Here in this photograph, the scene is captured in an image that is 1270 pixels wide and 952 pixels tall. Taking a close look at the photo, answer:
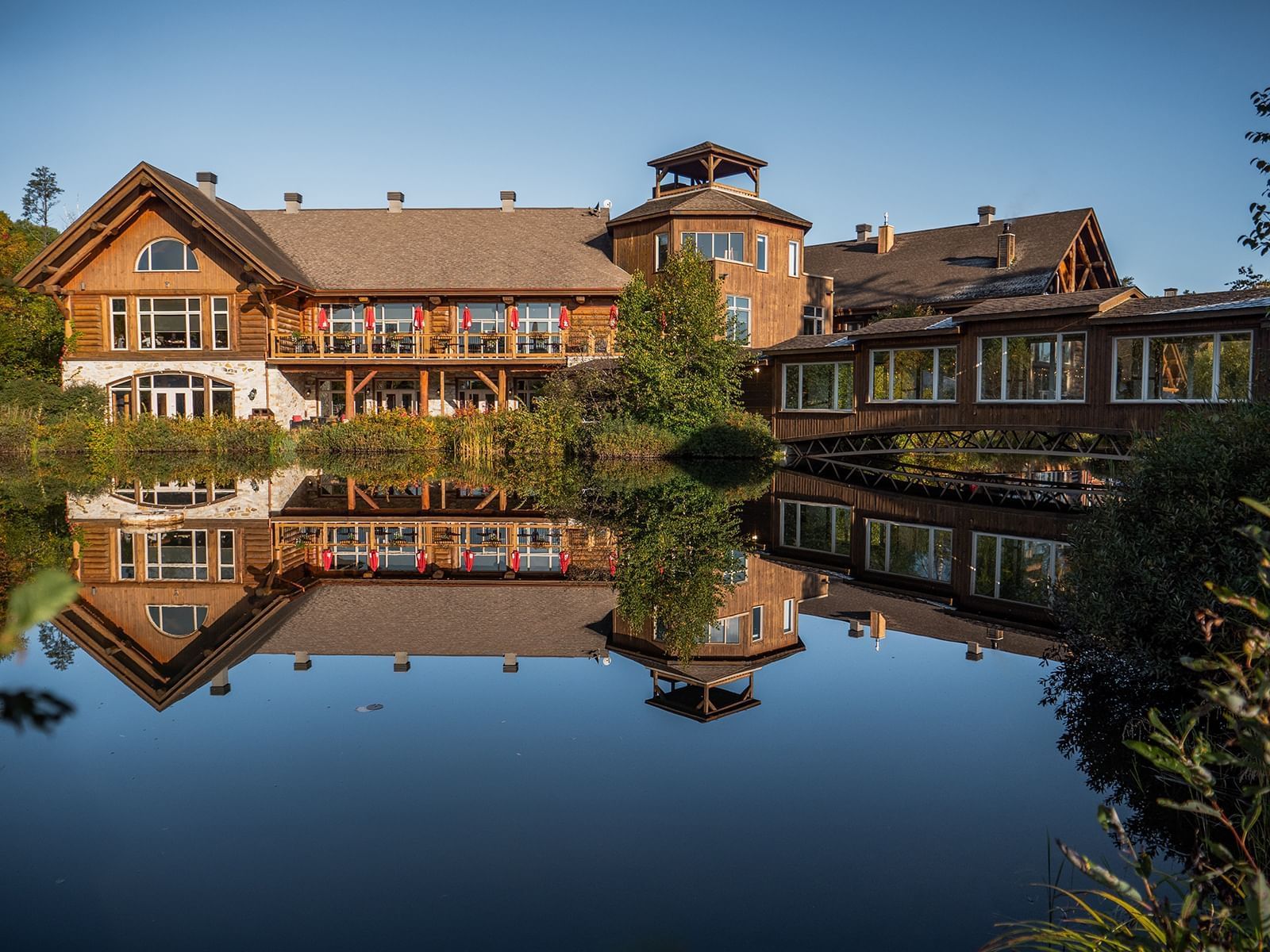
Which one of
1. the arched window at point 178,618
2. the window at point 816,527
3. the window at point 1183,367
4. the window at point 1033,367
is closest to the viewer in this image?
the arched window at point 178,618

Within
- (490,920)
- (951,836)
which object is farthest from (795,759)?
(490,920)

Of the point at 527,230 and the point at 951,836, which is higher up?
the point at 527,230

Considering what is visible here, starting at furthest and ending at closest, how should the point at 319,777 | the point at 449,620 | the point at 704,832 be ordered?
the point at 449,620, the point at 319,777, the point at 704,832

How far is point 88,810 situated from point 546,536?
937 cm

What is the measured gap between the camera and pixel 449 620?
927 cm

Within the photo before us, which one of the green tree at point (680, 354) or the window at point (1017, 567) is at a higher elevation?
→ the green tree at point (680, 354)

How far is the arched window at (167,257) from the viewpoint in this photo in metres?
32.0

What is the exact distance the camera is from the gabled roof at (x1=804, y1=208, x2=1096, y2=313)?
34.7 m

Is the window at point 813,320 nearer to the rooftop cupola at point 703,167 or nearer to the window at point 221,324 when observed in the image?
the rooftop cupola at point 703,167

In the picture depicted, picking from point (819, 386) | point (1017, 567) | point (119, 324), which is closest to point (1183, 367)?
point (819, 386)

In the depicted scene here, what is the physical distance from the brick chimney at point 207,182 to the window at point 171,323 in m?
5.36

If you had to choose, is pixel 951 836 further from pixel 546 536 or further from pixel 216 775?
pixel 546 536

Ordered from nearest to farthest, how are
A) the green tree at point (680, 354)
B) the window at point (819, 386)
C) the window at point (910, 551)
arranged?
Result: the window at point (910, 551), the green tree at point (680, 354), the window at point (819, 386)

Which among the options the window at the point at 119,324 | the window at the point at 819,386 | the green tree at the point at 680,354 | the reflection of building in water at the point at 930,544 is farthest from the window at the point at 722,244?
the window at the point at 119,324
